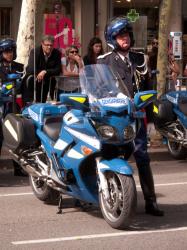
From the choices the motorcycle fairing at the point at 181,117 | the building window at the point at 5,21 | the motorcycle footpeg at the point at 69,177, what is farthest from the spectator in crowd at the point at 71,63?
the building window at the point at 5,21

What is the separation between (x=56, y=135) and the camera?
766cm

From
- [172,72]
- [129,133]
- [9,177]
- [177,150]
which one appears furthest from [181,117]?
[129,133]

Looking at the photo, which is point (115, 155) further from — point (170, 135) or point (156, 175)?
point (170, 135)

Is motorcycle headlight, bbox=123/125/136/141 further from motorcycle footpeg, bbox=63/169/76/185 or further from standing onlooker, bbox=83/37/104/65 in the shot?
standing onlooker, bbox=83/37/104/65

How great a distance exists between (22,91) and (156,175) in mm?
2612

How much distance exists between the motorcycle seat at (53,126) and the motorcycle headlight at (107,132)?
851mm

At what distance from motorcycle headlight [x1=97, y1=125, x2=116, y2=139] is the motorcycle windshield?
0.38 meters

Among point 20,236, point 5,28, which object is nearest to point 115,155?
point 20,236

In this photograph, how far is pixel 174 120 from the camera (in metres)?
11.7

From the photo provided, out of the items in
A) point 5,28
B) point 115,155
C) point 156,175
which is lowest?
point 156,175

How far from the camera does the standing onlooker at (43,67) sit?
38.4 feet

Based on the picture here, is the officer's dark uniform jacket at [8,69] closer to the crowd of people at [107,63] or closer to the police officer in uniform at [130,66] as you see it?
the crowd of people at [107,63]

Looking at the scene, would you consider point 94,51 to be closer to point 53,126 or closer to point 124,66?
point 53,126

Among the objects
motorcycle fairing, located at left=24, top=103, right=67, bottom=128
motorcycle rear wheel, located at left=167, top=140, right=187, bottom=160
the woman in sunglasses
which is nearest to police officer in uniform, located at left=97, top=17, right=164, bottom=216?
motorcycle fairing, located at left=24, top=103, right=67, bottom=128
